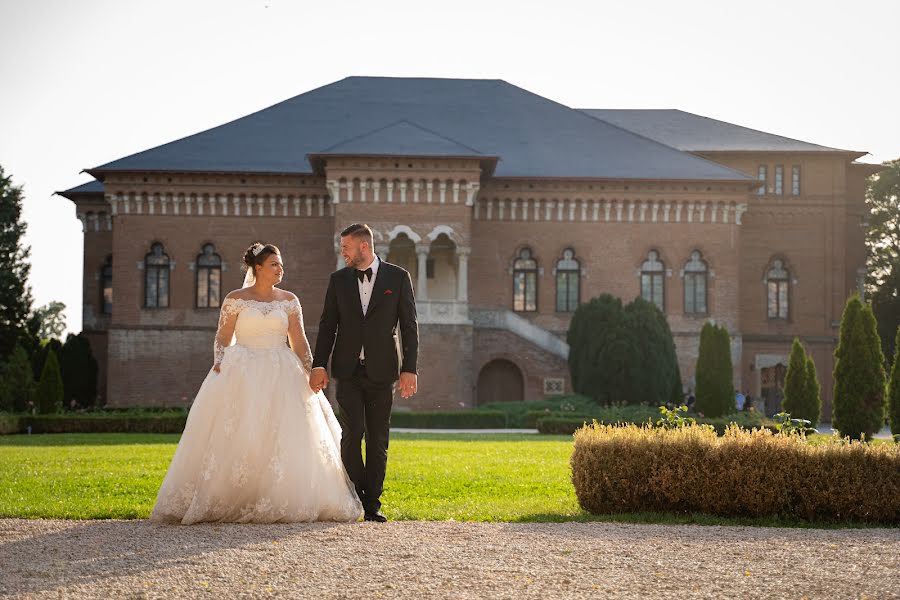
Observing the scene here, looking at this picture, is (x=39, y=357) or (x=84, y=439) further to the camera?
(x=39, y=357)

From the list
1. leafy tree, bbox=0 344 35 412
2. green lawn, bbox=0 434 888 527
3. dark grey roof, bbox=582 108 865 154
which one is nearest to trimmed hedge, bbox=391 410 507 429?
green lawn, bbox=0 434 888 527

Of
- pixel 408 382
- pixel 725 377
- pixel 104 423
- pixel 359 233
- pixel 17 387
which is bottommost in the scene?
pixel 104 423

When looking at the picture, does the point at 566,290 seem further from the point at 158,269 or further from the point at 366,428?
the point at 366,428

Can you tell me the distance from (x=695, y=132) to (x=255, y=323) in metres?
38.8

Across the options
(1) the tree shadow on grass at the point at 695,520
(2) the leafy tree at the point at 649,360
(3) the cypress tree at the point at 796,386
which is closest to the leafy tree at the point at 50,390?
(2) the leafy tree at the point at 649,360

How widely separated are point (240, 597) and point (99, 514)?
3.85m

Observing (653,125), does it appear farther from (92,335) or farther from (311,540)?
(311,540)

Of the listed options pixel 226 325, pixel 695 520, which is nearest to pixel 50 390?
pixel 226 325

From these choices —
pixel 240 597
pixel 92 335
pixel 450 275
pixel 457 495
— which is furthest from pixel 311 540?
pixel 92 335

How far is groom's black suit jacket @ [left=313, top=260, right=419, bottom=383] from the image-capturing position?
9.80 meters

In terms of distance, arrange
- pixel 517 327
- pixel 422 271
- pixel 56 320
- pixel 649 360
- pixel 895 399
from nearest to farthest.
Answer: pixel 895 399 → pixel 649 360 → pixel 422 271 → pixel 517 327 → pixel 56 320

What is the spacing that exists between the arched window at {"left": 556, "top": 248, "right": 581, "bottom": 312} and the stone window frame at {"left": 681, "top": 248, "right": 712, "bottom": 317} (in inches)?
145

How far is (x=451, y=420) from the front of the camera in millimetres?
31172

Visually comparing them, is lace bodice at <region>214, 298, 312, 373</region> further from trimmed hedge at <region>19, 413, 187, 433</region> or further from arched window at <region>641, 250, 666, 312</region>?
arched window at <region>641, 250, 666, 312</region>
